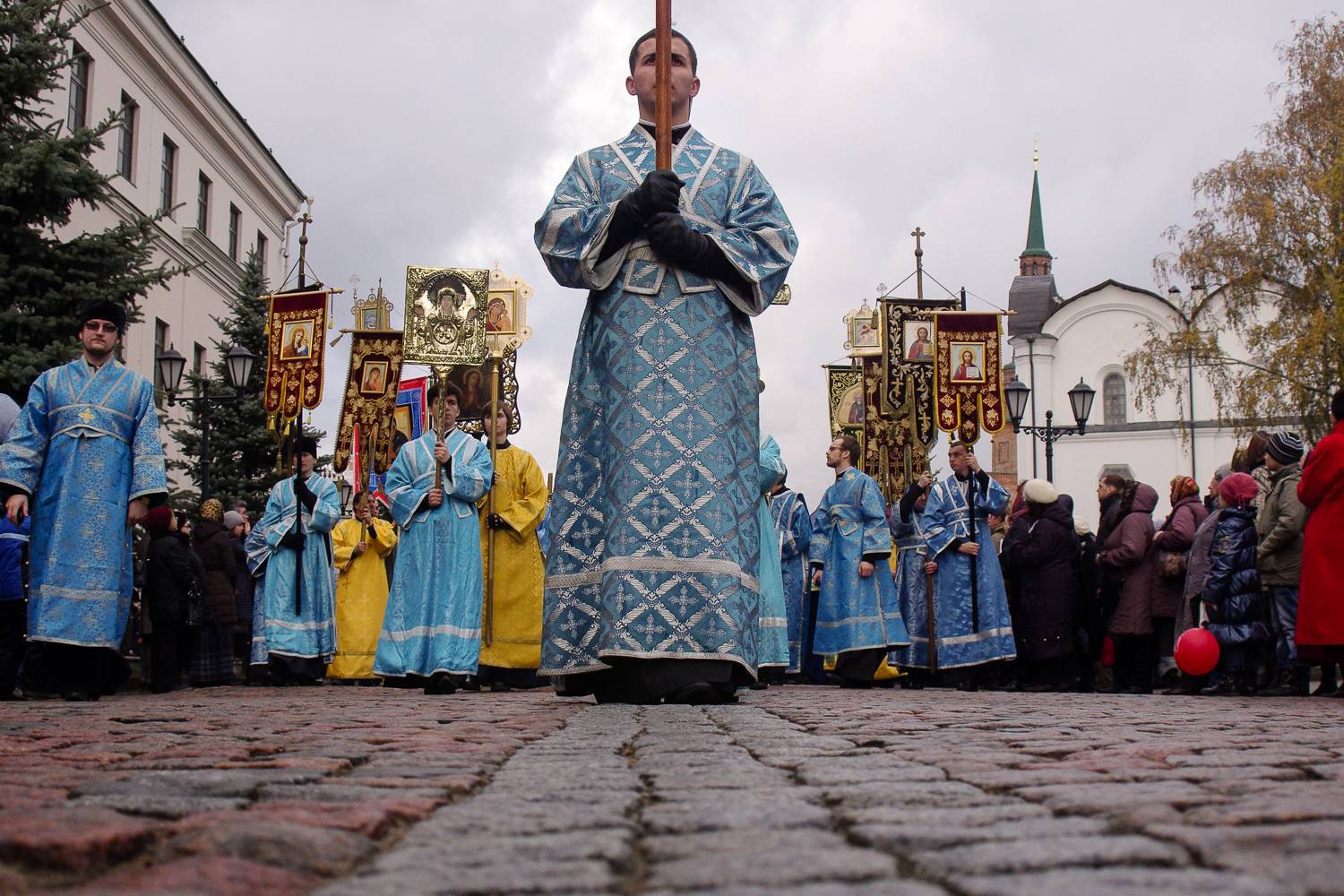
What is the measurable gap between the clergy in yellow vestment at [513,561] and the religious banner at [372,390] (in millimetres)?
7627

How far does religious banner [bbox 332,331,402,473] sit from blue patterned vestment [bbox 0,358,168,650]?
9.81 metres

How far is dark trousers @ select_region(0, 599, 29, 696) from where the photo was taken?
27.3 feet

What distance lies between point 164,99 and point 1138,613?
2823 cm

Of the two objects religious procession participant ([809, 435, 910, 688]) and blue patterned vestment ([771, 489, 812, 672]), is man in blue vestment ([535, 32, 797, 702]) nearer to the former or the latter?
religious procession participant ([809, 435, 910, 688])

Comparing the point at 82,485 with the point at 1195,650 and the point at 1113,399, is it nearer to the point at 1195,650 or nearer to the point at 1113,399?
the point at 1195,650

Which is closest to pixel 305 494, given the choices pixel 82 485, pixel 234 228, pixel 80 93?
pixel 82 485

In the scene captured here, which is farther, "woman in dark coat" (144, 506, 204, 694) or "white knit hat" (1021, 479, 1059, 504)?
"white knit hat" (1021, 479, 1059, 504)

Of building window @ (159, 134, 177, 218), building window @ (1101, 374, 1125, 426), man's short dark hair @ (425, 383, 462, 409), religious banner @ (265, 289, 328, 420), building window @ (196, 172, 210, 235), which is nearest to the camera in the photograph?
man's short dark hair @ (425, 383, 462, 409)

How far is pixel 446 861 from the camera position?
1.93 metres

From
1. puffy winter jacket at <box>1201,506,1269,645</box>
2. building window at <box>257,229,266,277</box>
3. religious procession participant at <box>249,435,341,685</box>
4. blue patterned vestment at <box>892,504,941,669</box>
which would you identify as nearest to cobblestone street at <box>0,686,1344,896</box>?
puffy winter jacket at <box>1201,506,1269,645</box>

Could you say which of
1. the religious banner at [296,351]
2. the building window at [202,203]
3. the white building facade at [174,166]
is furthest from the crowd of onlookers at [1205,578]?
the building window at [202,203]

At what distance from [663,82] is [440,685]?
460 cm

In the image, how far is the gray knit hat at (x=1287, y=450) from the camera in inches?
393

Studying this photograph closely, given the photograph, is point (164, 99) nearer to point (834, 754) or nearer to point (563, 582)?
point (563, 582)
